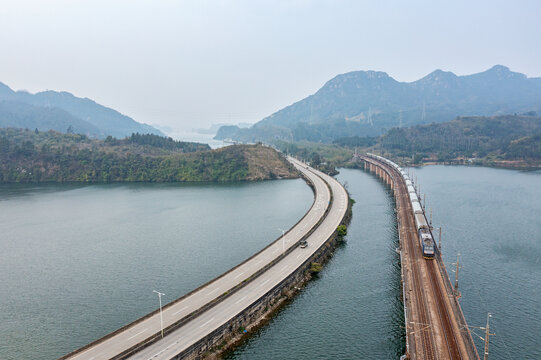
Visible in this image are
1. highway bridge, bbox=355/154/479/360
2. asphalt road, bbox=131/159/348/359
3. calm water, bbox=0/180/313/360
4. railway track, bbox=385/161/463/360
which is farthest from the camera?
calm water, bbox=0/180/313/360

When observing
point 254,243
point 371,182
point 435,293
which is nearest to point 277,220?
point 254,243

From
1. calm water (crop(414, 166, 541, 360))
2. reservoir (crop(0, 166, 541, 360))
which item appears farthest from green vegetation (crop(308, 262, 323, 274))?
calm water (crop(414, 166, 541, 360))

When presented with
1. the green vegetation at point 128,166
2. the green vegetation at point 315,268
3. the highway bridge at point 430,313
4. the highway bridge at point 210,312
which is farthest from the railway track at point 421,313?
the green vegetation at point 128,166

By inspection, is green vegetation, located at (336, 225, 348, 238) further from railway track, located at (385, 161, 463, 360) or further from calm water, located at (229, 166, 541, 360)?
railway track, located at (385, 161, 463, 360)

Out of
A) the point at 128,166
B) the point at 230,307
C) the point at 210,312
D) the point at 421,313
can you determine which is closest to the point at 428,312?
the point at 421,313

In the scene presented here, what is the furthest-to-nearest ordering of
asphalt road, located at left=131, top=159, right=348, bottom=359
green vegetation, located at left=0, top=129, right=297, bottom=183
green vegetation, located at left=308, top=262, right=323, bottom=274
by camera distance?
green vegetation, located at left=0, top=129, right=297, bottom=183
green vegetation, located at left=308, top=262, right=323, bottom=274
asphalt road, located at left=131, top=159, right=348, bottom=359

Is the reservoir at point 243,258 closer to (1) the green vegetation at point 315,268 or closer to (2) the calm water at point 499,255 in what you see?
(2) the calm water at point 499,255
